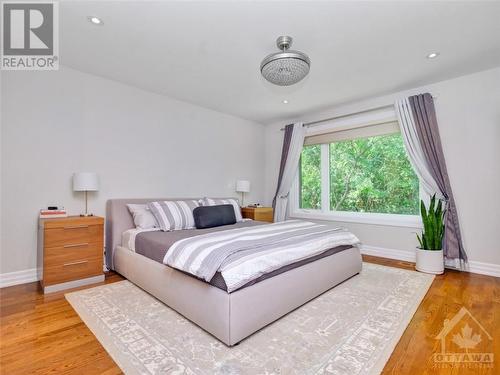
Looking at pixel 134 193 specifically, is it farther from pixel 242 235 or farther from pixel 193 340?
pixel 193 340

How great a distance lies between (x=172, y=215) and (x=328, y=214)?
9.40 feet

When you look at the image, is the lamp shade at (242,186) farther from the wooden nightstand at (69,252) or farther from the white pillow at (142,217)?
the wooden nightstand at (69,252)

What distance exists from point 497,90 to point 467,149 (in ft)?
2.46

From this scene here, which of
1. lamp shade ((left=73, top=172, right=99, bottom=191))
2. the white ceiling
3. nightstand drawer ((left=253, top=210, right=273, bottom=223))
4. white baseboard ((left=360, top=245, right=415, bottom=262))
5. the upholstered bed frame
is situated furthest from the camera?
nightstand drawer ((left=253, top=210, right=273, bottom=223))

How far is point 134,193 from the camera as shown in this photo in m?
3.52

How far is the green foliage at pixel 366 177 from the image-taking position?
3.79 meters

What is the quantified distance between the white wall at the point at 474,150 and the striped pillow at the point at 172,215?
3595 mm

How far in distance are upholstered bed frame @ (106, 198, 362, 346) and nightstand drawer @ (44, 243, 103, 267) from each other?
10.8 inches

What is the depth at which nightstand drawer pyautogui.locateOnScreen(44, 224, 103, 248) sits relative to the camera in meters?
2.46

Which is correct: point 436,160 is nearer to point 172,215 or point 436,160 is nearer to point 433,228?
point 433,228

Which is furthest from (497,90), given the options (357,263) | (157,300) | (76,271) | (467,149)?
(76,271)

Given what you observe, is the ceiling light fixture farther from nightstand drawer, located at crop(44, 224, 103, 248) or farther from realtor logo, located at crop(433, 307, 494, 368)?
nightstand drawer, located at crop(44, 224, 103, 248)

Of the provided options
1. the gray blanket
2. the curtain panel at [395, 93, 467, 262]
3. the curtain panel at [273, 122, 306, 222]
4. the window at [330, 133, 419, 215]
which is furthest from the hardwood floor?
the curtain panel at [273, 122, 306, 222]

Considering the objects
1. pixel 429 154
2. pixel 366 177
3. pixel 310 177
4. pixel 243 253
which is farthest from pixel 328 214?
pixel 243 253
